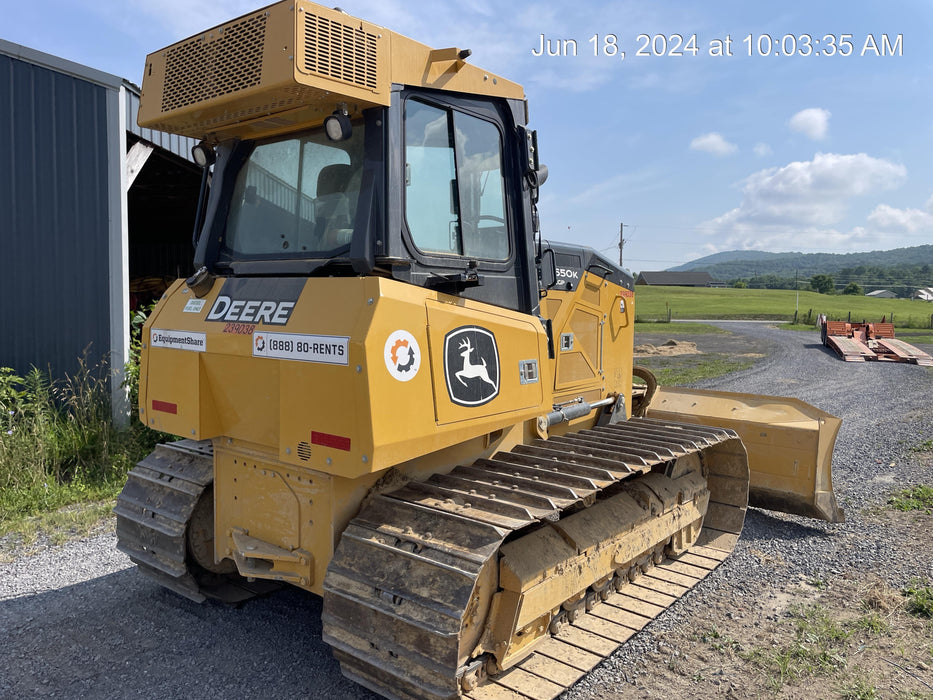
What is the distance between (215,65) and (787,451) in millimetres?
5324

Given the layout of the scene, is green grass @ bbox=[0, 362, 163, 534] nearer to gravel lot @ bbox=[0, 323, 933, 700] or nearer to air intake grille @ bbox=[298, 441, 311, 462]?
gravel lot @ bbox=[0, 323, 933, 700]

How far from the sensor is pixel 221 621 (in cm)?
433

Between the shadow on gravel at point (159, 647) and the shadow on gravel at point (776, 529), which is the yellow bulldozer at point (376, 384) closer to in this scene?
the shadow on gravel at point (159, 647)

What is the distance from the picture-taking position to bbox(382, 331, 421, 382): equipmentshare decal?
300 cm

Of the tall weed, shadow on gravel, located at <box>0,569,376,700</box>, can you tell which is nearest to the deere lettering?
shadow on gravel, located at <box>0,569,376,700</box>

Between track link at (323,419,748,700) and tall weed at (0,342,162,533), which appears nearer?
track link at (323,419,748,700)

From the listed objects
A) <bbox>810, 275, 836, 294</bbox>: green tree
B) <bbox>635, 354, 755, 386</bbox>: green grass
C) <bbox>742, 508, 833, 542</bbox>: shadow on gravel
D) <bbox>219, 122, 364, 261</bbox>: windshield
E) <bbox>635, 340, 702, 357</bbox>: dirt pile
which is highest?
<bbox>810, 275, 836, 294</bbox>: green tree

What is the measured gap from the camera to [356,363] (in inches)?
115

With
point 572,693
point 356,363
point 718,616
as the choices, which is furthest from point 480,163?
point 718,616

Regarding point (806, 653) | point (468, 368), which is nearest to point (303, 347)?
point (468, 368)

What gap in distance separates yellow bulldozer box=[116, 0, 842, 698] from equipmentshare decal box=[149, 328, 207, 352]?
0.06ft

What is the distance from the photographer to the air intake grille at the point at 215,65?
3029 millimetres

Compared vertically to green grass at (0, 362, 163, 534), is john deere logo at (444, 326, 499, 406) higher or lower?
higher

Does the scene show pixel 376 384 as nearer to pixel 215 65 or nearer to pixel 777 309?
pixel 215 65
